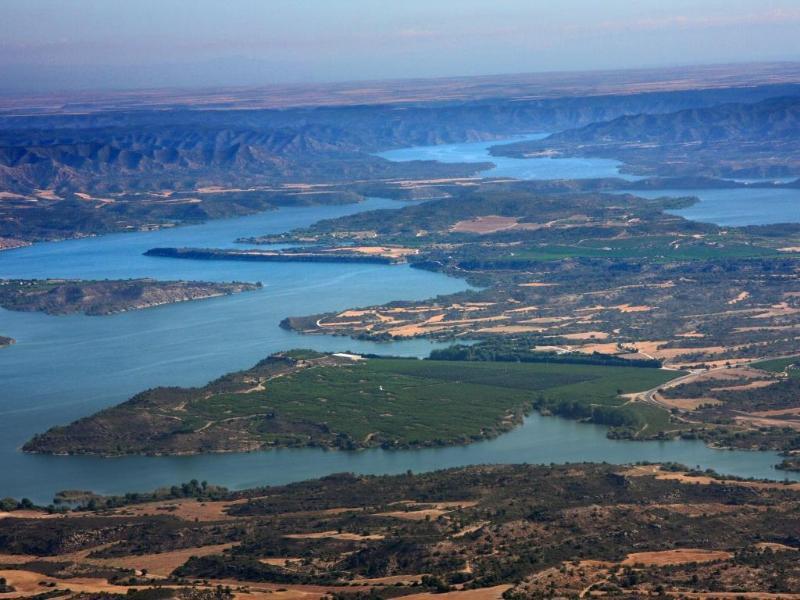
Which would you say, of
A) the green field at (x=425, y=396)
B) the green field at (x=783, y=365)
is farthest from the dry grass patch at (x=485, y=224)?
the green field at (x=783, y=365)

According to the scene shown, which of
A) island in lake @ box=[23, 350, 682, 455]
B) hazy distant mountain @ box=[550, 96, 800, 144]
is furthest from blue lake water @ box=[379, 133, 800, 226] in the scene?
island in lake @ box=[23, 350, 682, 455]

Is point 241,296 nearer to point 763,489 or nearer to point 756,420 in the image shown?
point 756,420

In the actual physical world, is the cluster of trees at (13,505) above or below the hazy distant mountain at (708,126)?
below

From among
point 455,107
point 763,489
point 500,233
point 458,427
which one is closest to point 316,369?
point 458,427

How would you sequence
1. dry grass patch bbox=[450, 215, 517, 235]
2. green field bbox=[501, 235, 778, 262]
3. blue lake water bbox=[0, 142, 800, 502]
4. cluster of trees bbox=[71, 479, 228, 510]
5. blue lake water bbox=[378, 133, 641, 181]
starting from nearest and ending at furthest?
cluster of trees bbox=[71, 479, 228, 510] → blue lake water bbox=[0, 142, 800, 502] → green field bbox=[501, 235, 778, 262] → dry grass patch bbox=[450, 215, 517, 235] → blue lake water bbox=[378, 133, 641, 181]

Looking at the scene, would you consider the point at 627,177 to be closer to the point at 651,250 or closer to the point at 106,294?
the point at 651,250

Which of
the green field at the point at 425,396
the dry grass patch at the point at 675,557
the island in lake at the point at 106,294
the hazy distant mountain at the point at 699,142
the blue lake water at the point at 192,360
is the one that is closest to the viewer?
the dry grass patch at the point at 675,557

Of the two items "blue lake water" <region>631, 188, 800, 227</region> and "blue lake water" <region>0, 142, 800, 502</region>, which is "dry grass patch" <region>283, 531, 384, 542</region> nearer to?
"blue lake water" <region>0, 142, 800, 502</region>

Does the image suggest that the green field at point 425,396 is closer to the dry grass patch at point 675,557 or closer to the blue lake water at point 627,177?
the dry grass patch at point 675,557
